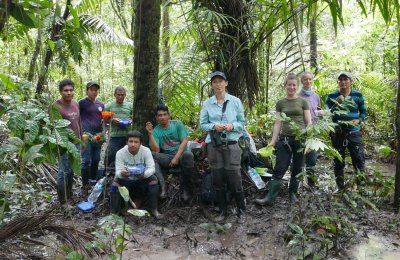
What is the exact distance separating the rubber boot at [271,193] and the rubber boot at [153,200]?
1.26 m

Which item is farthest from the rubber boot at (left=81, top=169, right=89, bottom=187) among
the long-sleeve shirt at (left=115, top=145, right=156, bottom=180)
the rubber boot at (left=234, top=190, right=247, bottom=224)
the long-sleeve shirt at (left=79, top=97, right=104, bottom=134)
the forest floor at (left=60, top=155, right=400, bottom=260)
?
the rubber boot at (left=234, top=190, right=247, bottom=224)

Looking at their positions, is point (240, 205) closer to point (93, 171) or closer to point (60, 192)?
point (60, 192)

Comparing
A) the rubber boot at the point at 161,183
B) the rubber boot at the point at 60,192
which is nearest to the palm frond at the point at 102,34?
the rubber boot at the point at 60,192

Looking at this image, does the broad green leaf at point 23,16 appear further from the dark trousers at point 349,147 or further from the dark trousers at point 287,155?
the dark trousers at point 349,147

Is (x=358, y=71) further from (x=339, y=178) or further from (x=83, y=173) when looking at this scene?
(x=83, y=173)

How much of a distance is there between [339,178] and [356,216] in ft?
2.42

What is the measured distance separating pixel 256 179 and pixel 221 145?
1139 mm

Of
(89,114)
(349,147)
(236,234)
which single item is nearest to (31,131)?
(236,234)

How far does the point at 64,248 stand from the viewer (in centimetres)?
294

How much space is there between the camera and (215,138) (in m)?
4.46

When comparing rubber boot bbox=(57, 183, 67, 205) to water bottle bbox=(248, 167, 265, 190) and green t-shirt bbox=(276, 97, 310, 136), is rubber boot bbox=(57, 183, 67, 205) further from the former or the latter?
green t-shirt bbox=(276, 97, 310, 136)

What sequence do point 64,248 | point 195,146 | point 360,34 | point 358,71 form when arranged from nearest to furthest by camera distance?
point 64,248 < point 195,146 < point 358,71 < point 360,34

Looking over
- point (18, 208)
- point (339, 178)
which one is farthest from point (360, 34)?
point (18, 208)

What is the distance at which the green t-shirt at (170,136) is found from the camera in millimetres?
5189
